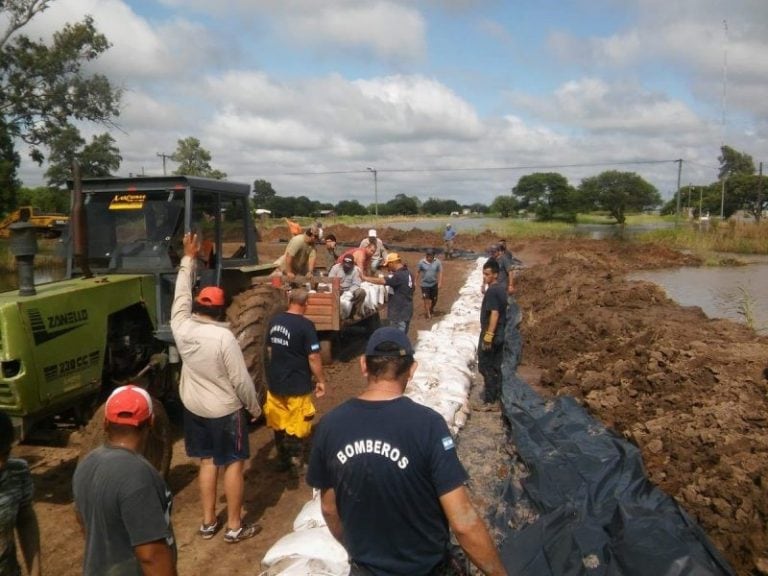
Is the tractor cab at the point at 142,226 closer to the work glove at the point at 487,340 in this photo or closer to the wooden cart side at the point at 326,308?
the wooden cart side at the point at 326,308

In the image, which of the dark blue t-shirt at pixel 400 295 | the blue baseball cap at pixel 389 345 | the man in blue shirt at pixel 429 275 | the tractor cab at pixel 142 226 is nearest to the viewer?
the blue baseball cap at pixel 389 345

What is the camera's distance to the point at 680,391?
594 centimetres

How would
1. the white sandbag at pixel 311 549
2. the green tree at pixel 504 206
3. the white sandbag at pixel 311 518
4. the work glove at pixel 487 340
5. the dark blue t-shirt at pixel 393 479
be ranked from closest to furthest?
the dark blue t-shirt at pixel 393 479, the white sandbag at pixel 311 549, the white sandbag at pixel 311 518, the work glove at pixel 487 340, the green tree at pixel 504 206

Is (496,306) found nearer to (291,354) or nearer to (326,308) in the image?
(326,308)

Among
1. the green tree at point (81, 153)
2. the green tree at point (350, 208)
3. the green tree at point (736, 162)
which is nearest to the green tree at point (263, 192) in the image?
the green tree at point (350, 208)

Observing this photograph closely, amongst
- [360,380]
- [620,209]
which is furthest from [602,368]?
[620,209]

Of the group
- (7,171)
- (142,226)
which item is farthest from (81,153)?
(142,226)

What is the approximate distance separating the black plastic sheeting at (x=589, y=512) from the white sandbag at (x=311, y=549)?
0.98 m

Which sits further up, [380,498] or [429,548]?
[380,498]

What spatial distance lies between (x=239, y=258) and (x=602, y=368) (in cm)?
421

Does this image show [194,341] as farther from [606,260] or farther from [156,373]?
[606,260]

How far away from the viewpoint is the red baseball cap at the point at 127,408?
2338 millimetres

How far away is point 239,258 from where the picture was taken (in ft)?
22.3

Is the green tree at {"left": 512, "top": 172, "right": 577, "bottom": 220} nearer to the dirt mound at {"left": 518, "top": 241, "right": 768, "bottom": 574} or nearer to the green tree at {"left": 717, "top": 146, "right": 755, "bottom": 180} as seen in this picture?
the green tree at {"left": 717, "top": 146, "right": 755, "bottom": 180}
